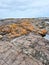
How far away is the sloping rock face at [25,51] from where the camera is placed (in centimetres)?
1301

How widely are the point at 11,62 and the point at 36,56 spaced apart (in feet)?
5.98

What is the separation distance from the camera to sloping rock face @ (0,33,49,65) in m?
13.0

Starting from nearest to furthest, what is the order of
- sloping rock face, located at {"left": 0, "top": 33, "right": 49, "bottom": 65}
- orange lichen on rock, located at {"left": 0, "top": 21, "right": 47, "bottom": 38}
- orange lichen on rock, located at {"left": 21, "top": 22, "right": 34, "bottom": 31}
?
sloping rock face, located at {"left": 0, "top": 33, "right": 49, "bottom": 65} < orange lichen on rock, located at {"left": 0, "top": 21, "right": 47, "bottom": 38} < orange lichen on rock, located at {"left": 21, "top": 22, "right": 34, "bottom": 31}

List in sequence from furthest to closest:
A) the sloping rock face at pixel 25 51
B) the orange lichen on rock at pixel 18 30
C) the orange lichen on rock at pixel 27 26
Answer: the orange lichen on rock at pixel 27 26 → the orange lichen on rock at pixel 18 30 → the sloping rock face at pixel 25 51

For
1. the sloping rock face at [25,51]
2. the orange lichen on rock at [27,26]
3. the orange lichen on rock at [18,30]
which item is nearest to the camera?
the sloping rock face at [25,51]

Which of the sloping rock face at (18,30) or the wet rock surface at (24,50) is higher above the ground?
the sloping rock face at (18,30)

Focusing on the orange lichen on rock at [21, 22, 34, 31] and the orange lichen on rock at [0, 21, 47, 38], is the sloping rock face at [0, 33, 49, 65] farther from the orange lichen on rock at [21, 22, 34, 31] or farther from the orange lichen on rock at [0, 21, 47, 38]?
the orange lichen on rock at [21, 22, 34, 31]

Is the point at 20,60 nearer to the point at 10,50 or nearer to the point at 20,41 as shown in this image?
the point at 10,50

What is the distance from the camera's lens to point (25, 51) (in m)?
13.7

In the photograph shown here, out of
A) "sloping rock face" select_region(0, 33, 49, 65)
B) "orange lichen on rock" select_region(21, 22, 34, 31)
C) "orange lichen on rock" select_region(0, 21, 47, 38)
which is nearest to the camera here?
"sloping rock face" select_region(0, 33, 49, 65)

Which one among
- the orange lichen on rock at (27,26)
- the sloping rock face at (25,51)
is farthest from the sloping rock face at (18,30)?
the sloping rock face at (25,51)

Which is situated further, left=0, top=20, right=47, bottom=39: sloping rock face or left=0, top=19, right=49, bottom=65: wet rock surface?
left=0, top=20, right=47, bottom=39: sloping rock face

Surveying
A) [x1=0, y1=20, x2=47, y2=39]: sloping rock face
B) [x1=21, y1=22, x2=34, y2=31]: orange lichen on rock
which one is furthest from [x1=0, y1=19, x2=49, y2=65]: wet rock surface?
[x1=21, y1=22, x2=34, y2=31]: orange lichen on rock

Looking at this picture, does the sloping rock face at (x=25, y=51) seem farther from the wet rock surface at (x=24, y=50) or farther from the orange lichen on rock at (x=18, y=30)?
the orange lichen on rock at (x=18, y=30)
